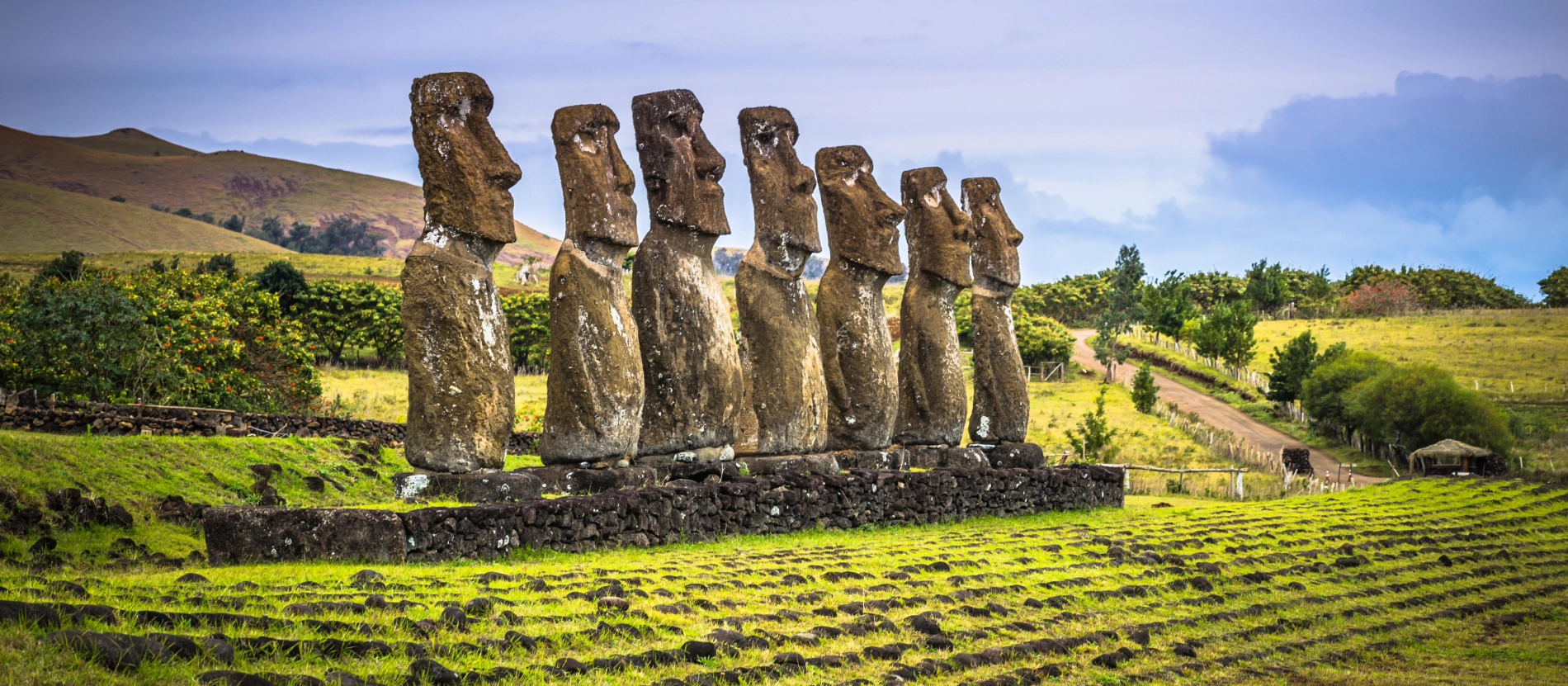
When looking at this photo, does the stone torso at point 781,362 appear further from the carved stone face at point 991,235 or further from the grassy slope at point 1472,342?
the grassy slope at point 1472,342

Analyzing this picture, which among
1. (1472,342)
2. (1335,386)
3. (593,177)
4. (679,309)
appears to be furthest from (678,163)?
(1472,342)

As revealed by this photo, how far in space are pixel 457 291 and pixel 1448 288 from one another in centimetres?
8814

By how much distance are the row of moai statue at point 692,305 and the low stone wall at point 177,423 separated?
165 centimetres

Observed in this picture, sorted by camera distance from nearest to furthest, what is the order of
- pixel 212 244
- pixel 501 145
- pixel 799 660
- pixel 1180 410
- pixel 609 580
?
pixel 799 660, pixel 609 580, pixel 501 145, pixel 1180 410, pixel 212 244

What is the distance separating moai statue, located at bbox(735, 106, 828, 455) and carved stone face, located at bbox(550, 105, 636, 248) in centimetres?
237

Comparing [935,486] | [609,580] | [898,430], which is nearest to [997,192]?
[898,430]

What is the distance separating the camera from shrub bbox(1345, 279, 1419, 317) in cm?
7525

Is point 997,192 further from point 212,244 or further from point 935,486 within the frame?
point 212,244

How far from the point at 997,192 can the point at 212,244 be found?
88773mm

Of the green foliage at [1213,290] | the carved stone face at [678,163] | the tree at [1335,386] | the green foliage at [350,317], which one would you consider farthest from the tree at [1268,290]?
the carved stone face at [678,163]

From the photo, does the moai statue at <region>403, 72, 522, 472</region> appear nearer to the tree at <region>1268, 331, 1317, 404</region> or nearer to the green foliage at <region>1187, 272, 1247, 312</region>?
the tree at <region>1268, 331, 1317, 404</region>

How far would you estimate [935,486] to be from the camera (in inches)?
695

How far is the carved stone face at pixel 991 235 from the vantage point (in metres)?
21.4

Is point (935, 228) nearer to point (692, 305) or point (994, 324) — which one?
point (994, 324)
